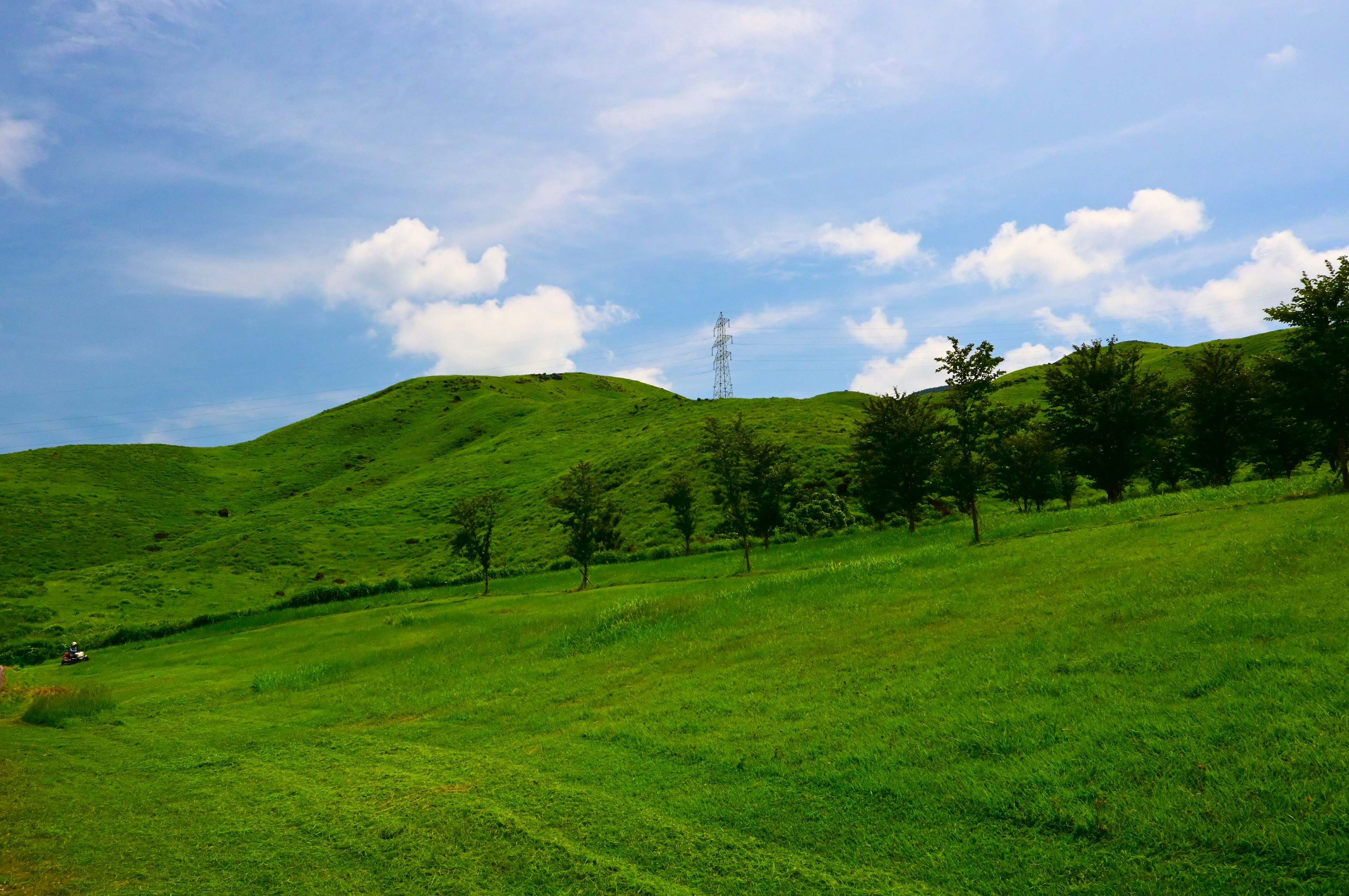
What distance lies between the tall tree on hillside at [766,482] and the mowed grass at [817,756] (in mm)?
21544

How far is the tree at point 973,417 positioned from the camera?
3447 centimetres

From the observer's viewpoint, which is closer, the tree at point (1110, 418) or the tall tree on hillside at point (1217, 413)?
the tree at point (1110, 418)

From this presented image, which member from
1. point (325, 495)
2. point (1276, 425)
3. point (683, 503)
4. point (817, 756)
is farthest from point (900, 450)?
point (325, 495)

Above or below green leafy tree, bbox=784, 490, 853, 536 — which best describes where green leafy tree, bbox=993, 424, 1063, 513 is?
above

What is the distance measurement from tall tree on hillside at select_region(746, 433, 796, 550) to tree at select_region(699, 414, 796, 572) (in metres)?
0.03

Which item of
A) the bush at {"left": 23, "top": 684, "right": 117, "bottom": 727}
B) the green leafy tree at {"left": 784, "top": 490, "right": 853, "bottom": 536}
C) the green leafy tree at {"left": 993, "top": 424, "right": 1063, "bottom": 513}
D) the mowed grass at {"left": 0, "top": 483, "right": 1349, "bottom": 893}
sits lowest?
the bush at {"left": 23, "top": 684, "right": 117, "bottom": 727}

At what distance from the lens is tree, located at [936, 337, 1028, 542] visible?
113 feet

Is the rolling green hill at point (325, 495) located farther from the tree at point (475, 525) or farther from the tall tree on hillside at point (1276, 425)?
the tall tree on hillside at point (1276, 425)

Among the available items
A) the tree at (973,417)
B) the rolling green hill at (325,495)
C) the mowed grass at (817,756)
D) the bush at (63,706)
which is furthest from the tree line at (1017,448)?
the bush at (63,706)

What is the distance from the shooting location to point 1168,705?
409 inches

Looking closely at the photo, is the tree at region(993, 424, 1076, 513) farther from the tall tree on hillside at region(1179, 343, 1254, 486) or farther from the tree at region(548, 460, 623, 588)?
the tree at region(548, 460, 623, 588)

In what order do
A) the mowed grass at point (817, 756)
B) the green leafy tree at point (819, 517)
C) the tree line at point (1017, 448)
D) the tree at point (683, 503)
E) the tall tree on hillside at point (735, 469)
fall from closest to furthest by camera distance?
the mowed grass at point (817, 756)
the tree line at point (1017, 448)
the tall tree on hillside at point (735, 469)
the tree at point (683, 503)
the green leafy tree at point (819, 517)

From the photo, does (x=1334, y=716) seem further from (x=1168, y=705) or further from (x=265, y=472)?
(x=265, y=472)

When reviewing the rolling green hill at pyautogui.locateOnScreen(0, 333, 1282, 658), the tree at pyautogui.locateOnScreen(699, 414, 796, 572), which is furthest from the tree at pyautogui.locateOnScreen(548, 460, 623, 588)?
the rolling green hill at pyautogui.locateOnScreen(0, 333, 1282, 658)
